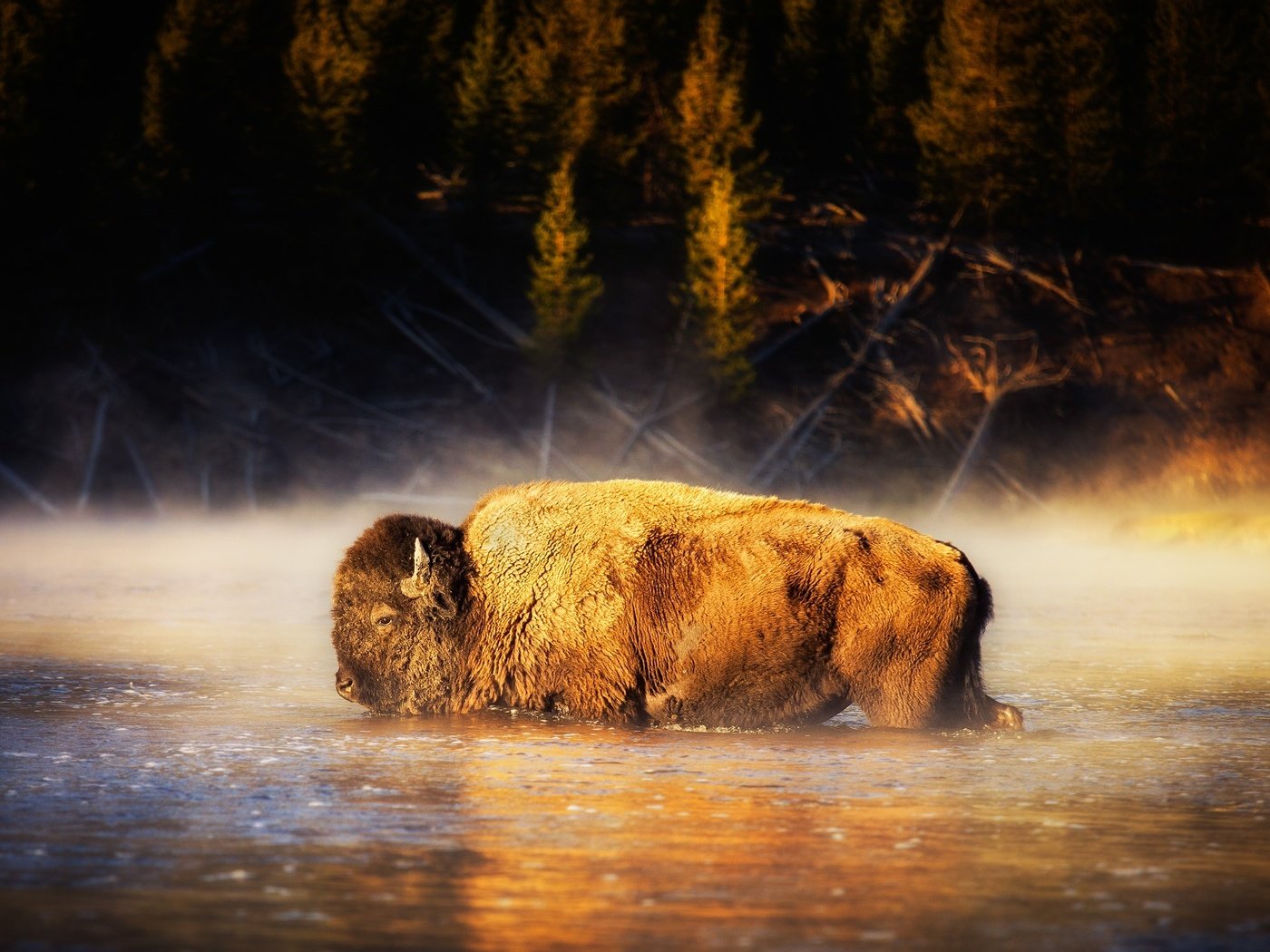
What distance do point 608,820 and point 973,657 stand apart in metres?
2.62

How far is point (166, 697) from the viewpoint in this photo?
926cm

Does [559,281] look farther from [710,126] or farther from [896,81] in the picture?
[896,81]

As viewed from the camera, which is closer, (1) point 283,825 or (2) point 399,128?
(1) point 283,825

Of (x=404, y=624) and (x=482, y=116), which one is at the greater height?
(x=482, y=116)

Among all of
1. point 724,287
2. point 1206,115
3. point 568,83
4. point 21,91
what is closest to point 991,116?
point 1206,115

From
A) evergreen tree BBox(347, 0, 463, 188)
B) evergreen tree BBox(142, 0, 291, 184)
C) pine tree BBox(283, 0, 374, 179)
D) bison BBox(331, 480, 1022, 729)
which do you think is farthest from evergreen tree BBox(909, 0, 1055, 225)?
bison BBox(331, 480, 1022, 729)

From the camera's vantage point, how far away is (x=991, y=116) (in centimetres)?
3588

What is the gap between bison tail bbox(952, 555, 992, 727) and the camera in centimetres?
808

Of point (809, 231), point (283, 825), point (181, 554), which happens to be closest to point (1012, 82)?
point (809, 231)

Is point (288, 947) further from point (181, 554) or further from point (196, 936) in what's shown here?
point (181, 554)

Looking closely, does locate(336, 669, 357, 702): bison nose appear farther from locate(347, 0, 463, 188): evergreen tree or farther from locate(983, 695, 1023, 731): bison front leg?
locate(347, 0, 463, 188): evergreen tree

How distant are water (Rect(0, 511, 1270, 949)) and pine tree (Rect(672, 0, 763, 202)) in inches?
969

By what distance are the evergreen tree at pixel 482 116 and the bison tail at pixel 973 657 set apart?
91.8ft

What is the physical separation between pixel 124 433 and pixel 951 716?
26335 mm
